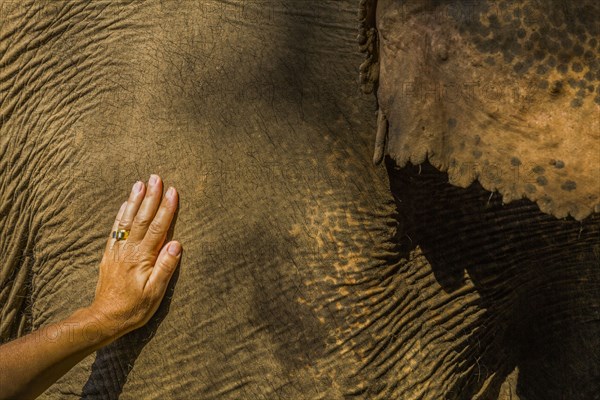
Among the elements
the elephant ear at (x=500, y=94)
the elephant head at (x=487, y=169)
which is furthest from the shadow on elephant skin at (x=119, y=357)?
the elephant ear at (x=500, y=94)

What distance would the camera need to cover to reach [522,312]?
2.03 meters

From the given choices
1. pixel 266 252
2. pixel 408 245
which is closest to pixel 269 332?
pixel 266 252

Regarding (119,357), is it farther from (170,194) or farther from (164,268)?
(170,194)

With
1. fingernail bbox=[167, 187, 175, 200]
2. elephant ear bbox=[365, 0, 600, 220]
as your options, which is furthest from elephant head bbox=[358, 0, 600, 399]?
fingernail bbox=[167, 187, 175, 200]

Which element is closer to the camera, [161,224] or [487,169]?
[487,169]

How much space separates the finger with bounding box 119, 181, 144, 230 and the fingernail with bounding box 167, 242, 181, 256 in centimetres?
11

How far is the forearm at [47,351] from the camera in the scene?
185cm

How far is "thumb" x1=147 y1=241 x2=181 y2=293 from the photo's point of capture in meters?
1.82

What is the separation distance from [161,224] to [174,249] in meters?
0.06

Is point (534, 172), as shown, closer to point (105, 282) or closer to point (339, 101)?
point (339, 101)

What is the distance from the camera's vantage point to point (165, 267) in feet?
5.98

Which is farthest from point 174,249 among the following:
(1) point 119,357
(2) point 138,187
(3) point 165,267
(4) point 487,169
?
(4) point 487,169

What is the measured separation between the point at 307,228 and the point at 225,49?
43 cm

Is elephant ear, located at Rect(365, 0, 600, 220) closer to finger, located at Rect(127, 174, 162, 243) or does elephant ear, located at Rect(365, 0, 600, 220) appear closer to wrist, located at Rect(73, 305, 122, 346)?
finger, located at Rect(127, 174, 162, 243)
